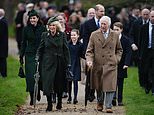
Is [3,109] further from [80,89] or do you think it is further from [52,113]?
[80,89]

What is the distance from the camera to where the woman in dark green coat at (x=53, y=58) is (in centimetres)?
1784

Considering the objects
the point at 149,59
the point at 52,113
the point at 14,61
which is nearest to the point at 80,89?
the point at 149,59

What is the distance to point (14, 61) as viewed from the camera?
3266 cm

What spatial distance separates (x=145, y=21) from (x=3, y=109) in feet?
23.6

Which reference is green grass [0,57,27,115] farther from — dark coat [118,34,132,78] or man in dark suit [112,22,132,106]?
dark coat [118,34,132,78]

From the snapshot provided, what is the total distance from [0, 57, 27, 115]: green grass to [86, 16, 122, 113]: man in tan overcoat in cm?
211

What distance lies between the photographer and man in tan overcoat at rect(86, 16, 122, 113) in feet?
58.0

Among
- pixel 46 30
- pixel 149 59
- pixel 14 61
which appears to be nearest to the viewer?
pixel 46 30

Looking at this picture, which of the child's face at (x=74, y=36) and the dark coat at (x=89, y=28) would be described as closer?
the child's face at (x=74, y=36)

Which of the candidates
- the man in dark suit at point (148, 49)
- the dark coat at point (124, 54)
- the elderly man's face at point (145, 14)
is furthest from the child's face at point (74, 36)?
the elderly man's face at point (145, 14)

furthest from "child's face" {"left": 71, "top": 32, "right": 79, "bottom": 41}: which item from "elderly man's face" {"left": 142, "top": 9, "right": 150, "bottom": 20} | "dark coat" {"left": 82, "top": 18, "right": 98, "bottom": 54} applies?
"elderly man's face" {"left": 142, "top": 9, "right": 150, "bottom": 20}

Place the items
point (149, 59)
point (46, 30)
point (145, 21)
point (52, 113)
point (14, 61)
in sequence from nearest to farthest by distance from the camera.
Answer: point (52, 113)
point (46, 30)
point (149, 59)
point (145, 21)
point (14, 61)

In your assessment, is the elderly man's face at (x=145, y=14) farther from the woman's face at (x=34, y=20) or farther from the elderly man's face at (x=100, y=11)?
the woman's face at (x=34, y=20)

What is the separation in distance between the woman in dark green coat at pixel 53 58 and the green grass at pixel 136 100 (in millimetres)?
1784
